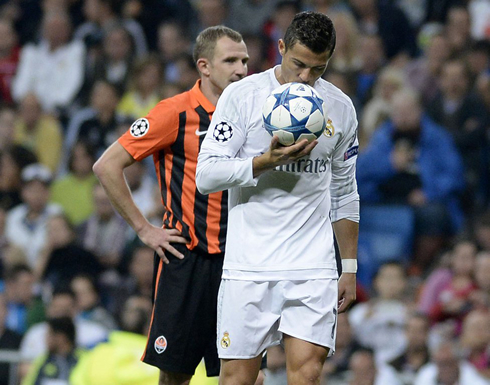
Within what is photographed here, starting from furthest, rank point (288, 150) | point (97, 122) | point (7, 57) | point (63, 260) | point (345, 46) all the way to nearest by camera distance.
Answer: point (7, 57) < point (97, 122) < point (345, 46) < point (63, 260) < point (288, 150)

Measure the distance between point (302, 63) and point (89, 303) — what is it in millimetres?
5146

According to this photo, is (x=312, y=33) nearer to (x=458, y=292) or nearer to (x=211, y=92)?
(x=211, y=92)

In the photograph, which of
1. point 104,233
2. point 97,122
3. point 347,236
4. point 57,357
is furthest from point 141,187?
point 347,236

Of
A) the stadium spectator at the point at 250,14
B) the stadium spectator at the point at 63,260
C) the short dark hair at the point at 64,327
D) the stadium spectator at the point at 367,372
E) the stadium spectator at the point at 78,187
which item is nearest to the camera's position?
the stadium spectator at the point at 367,372

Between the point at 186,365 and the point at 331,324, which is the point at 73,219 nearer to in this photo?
the point at 186,365

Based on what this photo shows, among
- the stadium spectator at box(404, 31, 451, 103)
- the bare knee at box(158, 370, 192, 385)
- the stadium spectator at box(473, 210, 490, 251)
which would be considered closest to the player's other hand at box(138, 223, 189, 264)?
the bare knee at box(158, 370, 192, 385)

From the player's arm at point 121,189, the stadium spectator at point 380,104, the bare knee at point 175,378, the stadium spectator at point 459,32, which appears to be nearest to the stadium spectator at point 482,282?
the stadium spectator at point 380,104

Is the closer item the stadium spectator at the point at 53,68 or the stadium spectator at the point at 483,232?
the stadium spectator at the point at 483,232

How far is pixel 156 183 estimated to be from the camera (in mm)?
9312

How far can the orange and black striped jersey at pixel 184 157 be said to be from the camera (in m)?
4.58

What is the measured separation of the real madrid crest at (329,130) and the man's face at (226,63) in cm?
95

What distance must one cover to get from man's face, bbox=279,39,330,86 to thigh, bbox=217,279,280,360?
0.88 metres

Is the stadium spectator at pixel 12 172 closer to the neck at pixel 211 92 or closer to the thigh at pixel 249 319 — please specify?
the neck at pixel 211 92

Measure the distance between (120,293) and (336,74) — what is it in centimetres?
306
